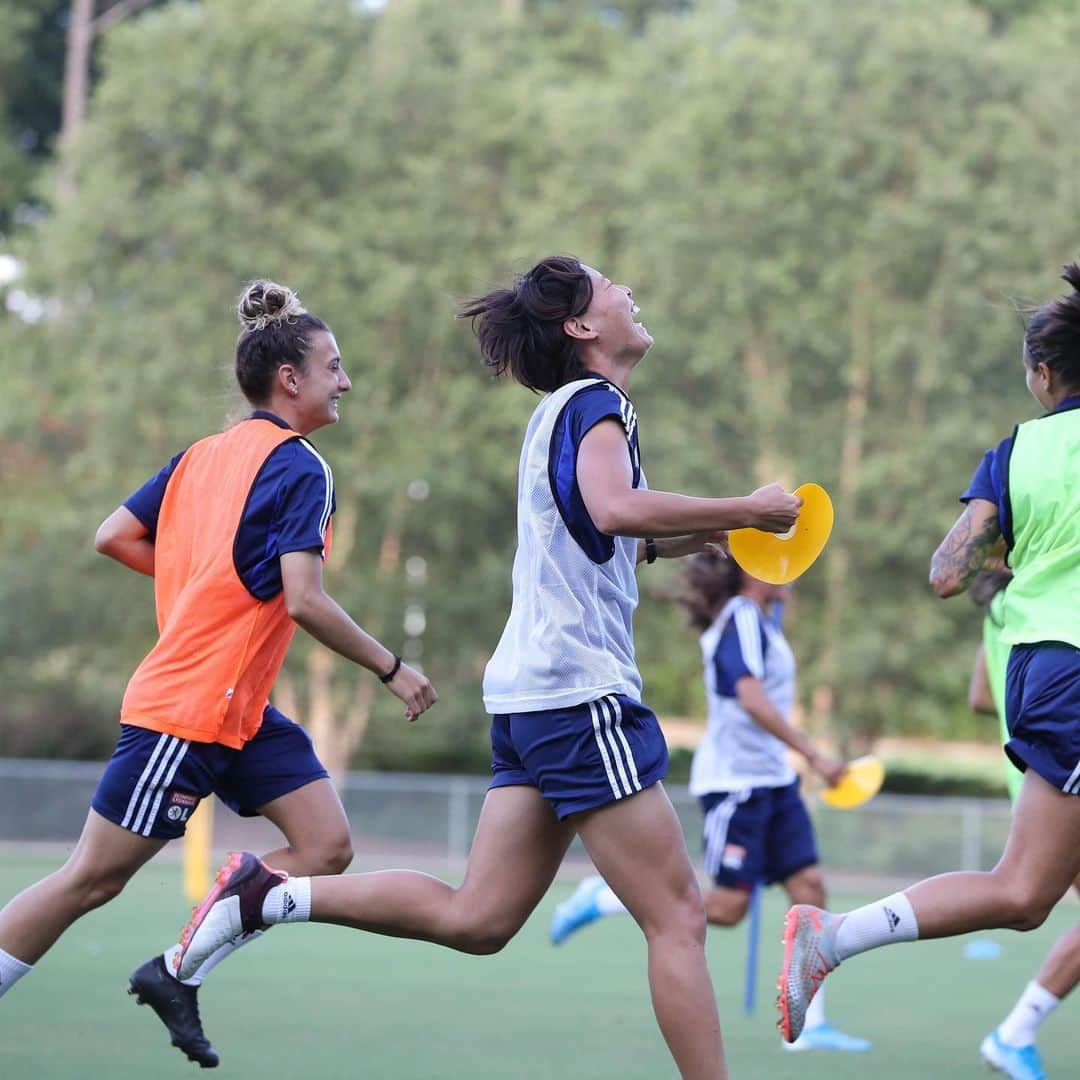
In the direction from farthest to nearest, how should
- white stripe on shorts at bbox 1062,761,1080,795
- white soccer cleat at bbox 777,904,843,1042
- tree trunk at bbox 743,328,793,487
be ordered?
tree trunk at bbox 743,328,793,487 < white soccer cleat at bbox 777,904,843,1042 < white stripe on shorts at bbox 1062,761,1080,795

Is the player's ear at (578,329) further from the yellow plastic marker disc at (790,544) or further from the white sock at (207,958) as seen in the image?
the white sock at (207,958)

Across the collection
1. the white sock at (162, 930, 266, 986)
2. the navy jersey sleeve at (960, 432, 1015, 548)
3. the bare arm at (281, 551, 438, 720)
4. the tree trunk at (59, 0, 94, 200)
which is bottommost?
the white sock at (162, 930, 266, 986)

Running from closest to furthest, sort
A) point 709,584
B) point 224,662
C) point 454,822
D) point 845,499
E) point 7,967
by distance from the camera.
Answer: point 7,967 < point 224,662 < point 709,584 < point 454,822 < point 845,499

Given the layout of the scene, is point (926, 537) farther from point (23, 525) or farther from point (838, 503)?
point (23, 525)

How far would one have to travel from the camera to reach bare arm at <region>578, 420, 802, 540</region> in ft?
12.4

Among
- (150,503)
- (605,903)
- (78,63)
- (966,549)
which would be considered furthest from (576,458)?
(78,63)

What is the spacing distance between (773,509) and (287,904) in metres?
1.54

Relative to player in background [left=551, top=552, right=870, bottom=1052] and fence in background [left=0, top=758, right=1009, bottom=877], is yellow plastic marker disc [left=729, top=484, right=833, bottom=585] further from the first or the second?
fence in background [left=0, top=758, right=1009, bottom=877]

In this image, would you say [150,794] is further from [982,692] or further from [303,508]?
[982,692]

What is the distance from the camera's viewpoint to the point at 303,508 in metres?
4.43

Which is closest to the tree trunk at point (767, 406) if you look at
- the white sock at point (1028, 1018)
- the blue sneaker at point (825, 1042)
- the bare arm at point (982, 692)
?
the bare arm at point (982, 692)

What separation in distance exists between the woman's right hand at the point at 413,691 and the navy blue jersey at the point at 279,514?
41 centimetres

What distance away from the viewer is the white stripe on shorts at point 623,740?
387 cm

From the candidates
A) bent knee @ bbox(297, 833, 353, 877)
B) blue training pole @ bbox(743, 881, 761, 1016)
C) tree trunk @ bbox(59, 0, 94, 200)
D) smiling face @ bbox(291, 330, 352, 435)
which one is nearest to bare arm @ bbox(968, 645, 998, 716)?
blue training pole @ bbox(743, 881, 761, 1016)
